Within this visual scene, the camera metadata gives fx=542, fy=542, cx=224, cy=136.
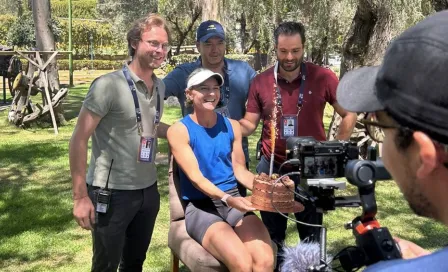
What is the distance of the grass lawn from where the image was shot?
4.55 meters

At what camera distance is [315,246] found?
70.6 inches

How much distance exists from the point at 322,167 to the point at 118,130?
5.00 ft

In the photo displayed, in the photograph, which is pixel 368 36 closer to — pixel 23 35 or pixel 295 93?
pixel 295 93

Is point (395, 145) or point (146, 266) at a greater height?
point (395, 145)

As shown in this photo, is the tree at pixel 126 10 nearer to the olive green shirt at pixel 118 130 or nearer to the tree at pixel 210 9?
the tree at pixel 210 9

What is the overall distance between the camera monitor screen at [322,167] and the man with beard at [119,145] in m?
1.44

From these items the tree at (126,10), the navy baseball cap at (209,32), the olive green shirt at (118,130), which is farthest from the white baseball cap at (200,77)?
the tree at (126,10)

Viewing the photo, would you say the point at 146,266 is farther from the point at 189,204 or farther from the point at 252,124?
the point at 252,124

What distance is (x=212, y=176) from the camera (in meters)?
3.42

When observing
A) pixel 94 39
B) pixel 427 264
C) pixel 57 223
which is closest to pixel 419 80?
pixel 427 264

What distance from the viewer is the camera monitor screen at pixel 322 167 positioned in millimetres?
1747

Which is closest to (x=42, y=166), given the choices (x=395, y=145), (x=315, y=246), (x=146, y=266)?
(x=146, y=266)

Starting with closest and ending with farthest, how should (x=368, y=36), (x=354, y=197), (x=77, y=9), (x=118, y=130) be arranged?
(x=354, y=197) < (x=118, y=130) < (x=368, y=36) < (x=77, y=9)

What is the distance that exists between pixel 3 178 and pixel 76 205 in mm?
4620
